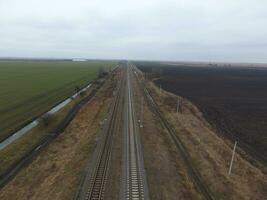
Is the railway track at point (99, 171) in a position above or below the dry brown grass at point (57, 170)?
above

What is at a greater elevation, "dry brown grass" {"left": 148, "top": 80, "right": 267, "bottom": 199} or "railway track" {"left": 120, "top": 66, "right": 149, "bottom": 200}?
"railway track" {"left": 120, "top": 66, "right": 149, "bottom": 200}

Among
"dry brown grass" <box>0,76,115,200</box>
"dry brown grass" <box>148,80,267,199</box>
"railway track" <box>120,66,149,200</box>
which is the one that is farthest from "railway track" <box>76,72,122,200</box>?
"dry brown grass" <box>148,80,267,199</box>

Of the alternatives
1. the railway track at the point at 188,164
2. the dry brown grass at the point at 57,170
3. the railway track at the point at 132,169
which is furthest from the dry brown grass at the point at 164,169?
the dry brown grass at the point at 57,170

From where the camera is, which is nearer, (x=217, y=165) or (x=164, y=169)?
(x=164, y=169)

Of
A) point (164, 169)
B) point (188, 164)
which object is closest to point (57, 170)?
point (164, 169)

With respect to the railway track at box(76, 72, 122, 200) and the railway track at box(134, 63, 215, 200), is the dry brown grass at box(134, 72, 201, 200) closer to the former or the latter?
the railway track at box(134, 63, 215, 200)

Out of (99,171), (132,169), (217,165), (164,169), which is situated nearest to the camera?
→ (99,171)

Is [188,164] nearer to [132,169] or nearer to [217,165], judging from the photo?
[217,165]

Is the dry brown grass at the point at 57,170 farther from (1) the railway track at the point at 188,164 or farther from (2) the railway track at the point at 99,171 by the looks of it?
(1) the railway track at the point at 188,164

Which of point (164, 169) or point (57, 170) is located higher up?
point (164, 169)
